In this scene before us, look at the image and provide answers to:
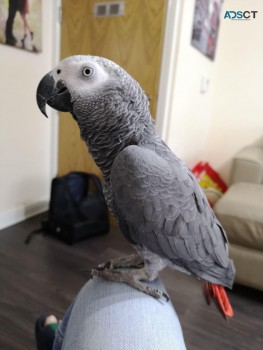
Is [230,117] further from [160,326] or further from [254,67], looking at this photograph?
[160,326]

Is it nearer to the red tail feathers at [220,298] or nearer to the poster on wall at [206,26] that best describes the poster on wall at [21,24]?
the poster on wall at [206,26]

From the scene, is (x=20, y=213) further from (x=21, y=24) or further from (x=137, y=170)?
(x=137, y=170)

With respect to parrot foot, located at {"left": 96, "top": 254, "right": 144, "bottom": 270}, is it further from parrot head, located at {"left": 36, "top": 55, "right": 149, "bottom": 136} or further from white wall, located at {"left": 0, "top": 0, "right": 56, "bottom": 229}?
white wall, located at {"left": 0, "top": 0, "right": 56, "bottom": 229}

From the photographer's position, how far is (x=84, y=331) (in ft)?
1.76

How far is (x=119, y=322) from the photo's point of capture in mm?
537

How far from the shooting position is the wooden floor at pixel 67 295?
3.32 ft

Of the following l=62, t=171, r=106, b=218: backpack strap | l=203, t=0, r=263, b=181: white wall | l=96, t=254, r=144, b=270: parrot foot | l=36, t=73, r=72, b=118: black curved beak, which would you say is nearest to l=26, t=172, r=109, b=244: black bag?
l=62, t=171, r=106, b=218: backpack strap

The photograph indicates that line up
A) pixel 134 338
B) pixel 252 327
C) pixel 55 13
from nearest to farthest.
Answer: pixel 134 338 → pixel 252 327 → pixel 55 13

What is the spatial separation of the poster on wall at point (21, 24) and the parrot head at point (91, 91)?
3.85 feet

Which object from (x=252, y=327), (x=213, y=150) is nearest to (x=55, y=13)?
(x=213, y=150)

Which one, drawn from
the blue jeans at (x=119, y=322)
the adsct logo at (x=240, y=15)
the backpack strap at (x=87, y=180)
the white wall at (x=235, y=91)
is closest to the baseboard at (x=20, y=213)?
the backpack strap at (x=87, y=180)

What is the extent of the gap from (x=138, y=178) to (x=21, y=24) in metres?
1.42

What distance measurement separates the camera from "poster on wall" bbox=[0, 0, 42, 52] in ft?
4.64

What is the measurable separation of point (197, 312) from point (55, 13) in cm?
188
